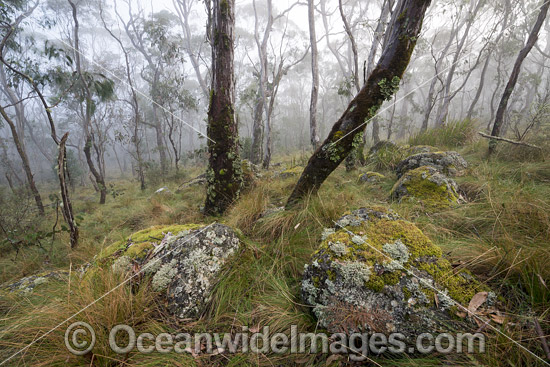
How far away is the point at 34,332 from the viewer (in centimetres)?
119

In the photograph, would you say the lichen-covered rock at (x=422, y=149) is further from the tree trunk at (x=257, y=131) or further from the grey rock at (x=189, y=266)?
the tree trunk at (x=257, y=131)

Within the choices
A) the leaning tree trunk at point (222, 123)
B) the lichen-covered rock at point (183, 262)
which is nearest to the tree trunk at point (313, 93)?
the leaning tree trunk at point (222, 123)

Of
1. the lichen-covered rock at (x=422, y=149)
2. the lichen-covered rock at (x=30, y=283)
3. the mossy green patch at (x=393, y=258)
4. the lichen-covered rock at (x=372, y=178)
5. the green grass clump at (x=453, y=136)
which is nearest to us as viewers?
the mossy green patch at (x=393, y=258)

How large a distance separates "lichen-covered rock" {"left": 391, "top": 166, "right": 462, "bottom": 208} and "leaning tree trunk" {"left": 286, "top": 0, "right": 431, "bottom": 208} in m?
1.03

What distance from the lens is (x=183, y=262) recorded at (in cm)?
165

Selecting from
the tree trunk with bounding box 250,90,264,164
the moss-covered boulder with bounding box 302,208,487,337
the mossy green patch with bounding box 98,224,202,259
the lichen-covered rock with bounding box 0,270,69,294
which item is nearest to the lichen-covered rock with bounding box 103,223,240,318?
the mossy green patch with bounding box 98,224,202,259

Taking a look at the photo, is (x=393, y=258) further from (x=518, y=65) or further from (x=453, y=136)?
(x=453, y=136)

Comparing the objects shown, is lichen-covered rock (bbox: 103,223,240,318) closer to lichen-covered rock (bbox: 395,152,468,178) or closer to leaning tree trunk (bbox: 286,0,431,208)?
leaning tree trunk (bbox: 286,0,431,208)

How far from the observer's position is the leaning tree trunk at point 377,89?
204cm

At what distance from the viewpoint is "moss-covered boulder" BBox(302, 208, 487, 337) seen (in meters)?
1.10

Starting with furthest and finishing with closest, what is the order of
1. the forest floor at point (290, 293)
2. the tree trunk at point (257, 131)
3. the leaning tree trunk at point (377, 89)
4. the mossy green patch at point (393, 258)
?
1. the tree trunk at point (257, 131)
2. the leaning tree trunk at point (377, 89)
3. the mossy green patch at point (393, 258)
4. the forest floor at point (290, 293)

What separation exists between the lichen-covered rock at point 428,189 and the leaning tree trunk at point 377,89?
3.38ft

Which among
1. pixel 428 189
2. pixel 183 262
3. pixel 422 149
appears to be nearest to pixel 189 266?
pixel 183 262

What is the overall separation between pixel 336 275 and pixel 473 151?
6089 mm
